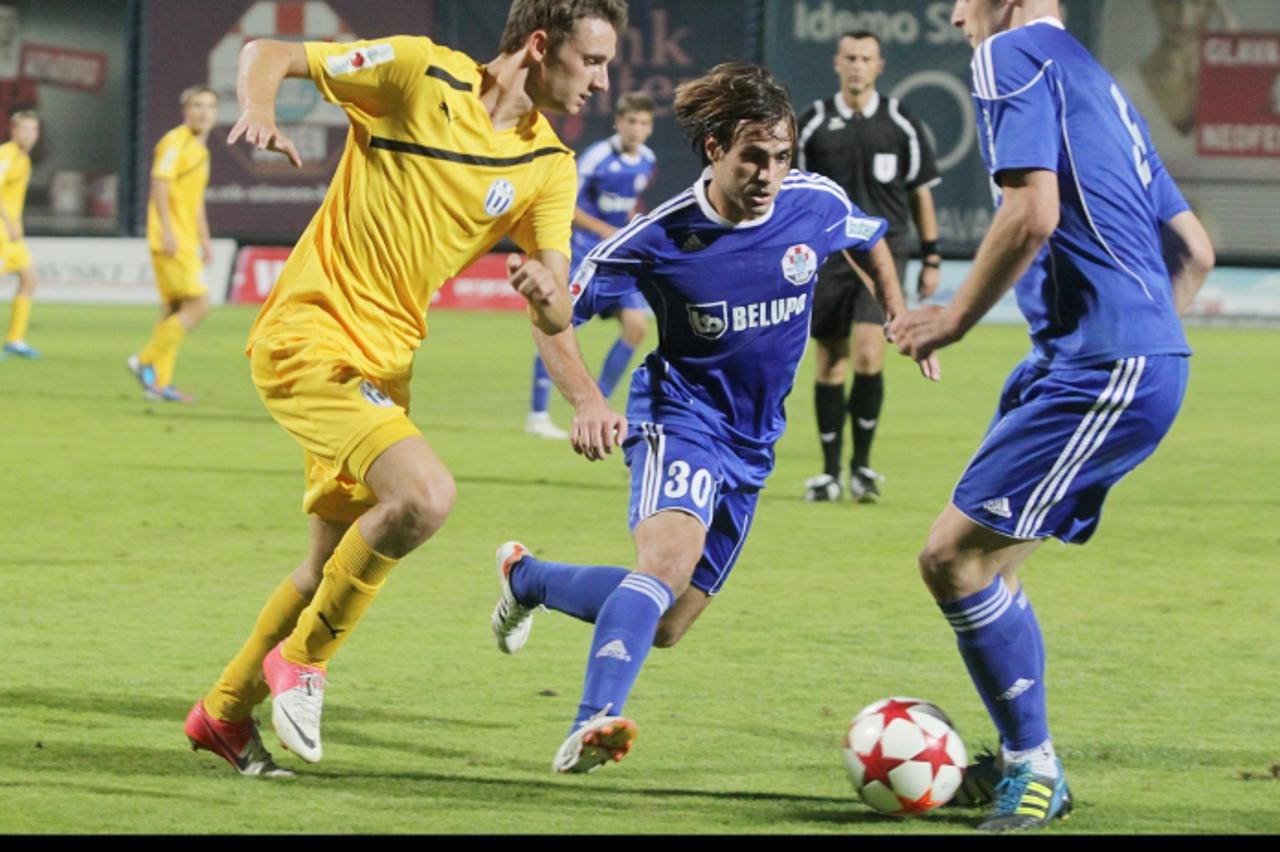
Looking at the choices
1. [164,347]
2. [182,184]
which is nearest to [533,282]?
[164,347]

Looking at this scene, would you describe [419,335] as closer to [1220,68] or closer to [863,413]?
[863,413]

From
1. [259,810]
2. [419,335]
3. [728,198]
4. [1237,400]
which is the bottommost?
[1237,400]

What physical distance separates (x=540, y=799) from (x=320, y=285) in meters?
1.39

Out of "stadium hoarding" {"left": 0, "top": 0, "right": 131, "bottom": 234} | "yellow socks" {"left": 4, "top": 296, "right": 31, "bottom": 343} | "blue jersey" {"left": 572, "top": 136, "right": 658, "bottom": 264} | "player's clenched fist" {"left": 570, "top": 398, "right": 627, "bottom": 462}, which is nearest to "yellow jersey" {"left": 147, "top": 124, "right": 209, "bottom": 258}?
"yellow socks" {"left": 4, "top": 296, "right": 31, "bottom": 343}

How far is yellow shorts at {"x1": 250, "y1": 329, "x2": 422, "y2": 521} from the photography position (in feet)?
16.8

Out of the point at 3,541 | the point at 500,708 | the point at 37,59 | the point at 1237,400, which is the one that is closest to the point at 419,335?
the point at 500,708

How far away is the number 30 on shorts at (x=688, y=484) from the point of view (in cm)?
562

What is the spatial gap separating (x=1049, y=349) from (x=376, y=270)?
1.69 m

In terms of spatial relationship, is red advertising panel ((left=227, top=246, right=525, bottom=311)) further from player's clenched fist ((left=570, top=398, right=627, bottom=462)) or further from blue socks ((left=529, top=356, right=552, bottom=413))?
player's clenched fist ((left=570, top=398, right=627, bottom=462))

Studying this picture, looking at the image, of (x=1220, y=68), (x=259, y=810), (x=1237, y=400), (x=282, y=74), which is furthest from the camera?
(x=1220, y=68)

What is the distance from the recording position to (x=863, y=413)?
10938 millimetres

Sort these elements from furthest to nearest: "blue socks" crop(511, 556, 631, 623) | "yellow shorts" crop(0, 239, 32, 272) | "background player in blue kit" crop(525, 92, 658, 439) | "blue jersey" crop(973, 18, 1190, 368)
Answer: "yellow shorts" crop(0, 239, 32, 272) < "background player in blue kit" crop(525, 92, 658, 439) < "blue socks" crop(511, 556, 631, 623) < "blue jersey" crop(973, 18, 1190, 368)

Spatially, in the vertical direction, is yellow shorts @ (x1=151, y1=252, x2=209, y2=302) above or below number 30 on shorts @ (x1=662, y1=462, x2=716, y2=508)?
below

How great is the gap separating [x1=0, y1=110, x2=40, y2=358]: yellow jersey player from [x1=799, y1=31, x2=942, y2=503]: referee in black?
9139 mm
